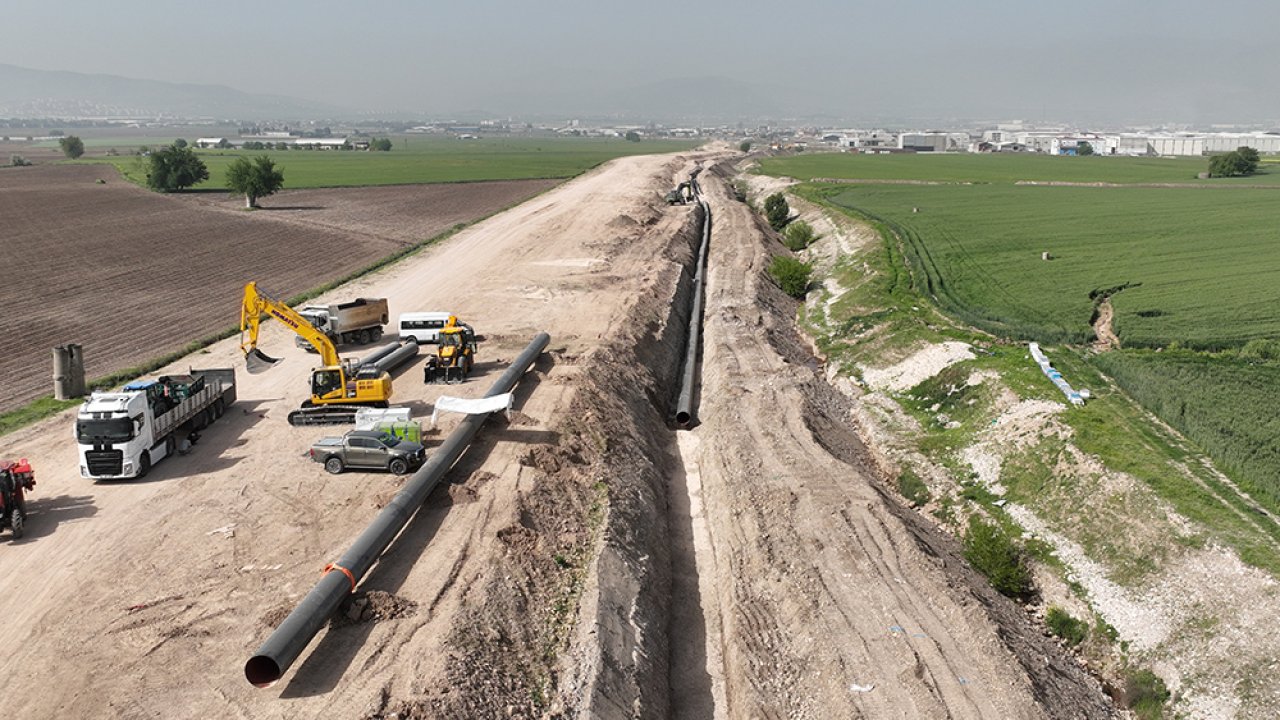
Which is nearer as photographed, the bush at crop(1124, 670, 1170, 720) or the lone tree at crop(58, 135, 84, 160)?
the bush at crop(1124, 670, 1170, 720)

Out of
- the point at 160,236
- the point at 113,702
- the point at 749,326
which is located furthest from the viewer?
the point at 160,236

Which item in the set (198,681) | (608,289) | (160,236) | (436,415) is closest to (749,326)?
(608,289)

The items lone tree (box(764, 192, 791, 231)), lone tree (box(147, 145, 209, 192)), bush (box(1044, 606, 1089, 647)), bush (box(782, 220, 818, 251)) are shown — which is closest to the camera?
bush (box(1044, 606, 1089, 647))

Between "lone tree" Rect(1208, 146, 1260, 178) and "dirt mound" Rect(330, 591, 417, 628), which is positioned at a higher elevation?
"lone tree" Rect(1208, 146, 1260, 178)

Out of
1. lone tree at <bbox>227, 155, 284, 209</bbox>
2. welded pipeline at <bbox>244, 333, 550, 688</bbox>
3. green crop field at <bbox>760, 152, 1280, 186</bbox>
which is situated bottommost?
welded pipeline at <bbox>244, 333, 550, 688</bbox>

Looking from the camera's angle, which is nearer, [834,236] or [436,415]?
[436,415]

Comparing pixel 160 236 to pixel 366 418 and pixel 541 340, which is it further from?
pixel 366 418

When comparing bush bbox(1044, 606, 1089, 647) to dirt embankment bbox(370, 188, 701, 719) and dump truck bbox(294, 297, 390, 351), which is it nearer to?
dirt embankment bbox(370, 188, 701, 719)

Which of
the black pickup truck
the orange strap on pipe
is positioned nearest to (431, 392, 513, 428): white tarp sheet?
the black pickup truck
